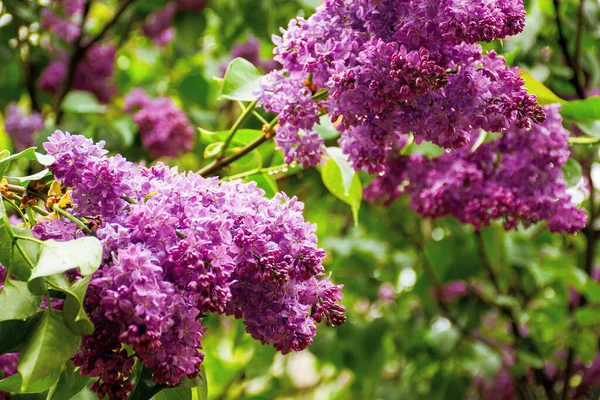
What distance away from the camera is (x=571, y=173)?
1208mm

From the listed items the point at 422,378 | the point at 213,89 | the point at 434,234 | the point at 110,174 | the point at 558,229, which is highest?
the point at 110,174

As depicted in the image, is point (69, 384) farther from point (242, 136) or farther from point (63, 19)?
point (63, 19)

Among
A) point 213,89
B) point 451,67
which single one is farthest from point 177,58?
point 451,67

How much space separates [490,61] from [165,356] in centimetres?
50

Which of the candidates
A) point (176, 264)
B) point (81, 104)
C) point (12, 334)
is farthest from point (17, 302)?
point (81, 104)

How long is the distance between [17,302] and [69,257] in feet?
0.24

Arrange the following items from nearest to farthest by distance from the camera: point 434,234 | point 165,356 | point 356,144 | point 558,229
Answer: point 165,356
point 356,144
point 558,229
point 434,234

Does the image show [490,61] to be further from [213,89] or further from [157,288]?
[213,89]

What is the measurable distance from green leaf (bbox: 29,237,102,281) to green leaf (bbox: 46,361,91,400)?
0.13 meters

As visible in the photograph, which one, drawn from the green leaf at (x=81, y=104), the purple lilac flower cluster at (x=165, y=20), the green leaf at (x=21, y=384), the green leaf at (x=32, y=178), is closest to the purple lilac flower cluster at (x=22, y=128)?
the green leaf at (x=81, y=104)

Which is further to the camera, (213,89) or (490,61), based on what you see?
(213,89)

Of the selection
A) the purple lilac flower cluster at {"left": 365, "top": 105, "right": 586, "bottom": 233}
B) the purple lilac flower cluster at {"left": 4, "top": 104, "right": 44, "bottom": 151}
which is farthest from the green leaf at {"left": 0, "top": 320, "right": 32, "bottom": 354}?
the purple lilac flower cluster at {"left": 4, "top": 104, "right": 44, "bottom": 151}

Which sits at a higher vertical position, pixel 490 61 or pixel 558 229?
pixel 490 61

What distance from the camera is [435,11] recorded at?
2.59 feet
